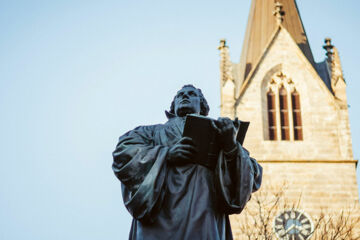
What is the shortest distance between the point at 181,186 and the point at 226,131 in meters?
0.41

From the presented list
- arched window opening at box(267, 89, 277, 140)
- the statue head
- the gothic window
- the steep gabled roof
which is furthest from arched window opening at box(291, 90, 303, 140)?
the statue head

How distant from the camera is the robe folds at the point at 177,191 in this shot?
12.9 ft

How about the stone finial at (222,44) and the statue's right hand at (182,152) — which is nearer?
the statue's right hand at (182,152)

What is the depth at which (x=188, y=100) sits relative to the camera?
4543 mm

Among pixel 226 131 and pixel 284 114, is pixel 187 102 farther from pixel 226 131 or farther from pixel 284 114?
pixel 284 114

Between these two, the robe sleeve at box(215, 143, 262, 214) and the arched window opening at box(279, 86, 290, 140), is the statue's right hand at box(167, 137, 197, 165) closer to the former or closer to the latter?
the robe sleeve at box(215, 143, 262, 214)

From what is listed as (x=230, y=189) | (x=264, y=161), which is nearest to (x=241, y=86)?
(x=264, y=161)

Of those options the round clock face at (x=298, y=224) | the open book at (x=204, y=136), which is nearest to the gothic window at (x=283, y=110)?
the round clock face at (x=298, y=224)

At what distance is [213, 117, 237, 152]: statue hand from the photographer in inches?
156

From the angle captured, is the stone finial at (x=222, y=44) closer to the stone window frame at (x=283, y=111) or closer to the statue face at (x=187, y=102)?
the stone window frame at (x=283, y=111)

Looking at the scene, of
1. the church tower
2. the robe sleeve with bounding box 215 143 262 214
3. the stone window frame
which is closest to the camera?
the robe sleeve with bounding box 215 143 262 214

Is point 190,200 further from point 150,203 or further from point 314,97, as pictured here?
point 314,97

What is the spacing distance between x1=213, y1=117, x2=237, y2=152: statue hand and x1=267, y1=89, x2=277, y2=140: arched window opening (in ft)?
88.9

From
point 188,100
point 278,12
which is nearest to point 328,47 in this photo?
point 278,12
